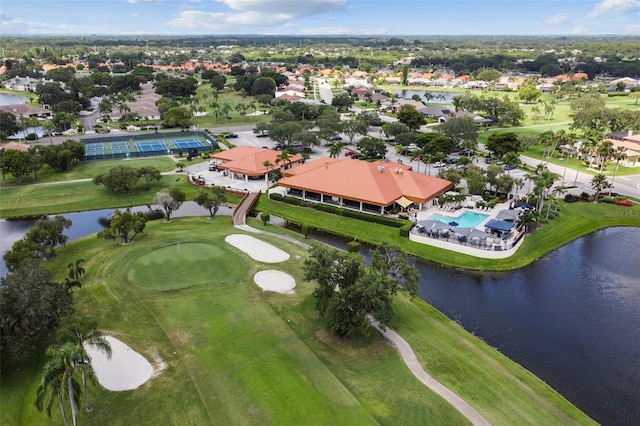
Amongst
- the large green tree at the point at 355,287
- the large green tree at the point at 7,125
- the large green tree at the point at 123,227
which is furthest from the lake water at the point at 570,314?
the large green tree at the point at 7,125

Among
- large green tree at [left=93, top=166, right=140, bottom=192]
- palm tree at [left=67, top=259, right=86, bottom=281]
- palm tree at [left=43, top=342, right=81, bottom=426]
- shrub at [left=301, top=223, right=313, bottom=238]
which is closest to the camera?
palm tree at [left=43, top=342, right=81, bottom=426]

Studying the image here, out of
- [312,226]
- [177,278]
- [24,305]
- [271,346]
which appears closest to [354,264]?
[271,346]

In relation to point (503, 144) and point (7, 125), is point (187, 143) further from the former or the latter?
point (503, 144)

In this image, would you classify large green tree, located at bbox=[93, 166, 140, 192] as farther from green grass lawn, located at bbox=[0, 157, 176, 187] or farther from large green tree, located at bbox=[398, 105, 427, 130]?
large green tree, located at bbox=[398, 105, 427, 130]

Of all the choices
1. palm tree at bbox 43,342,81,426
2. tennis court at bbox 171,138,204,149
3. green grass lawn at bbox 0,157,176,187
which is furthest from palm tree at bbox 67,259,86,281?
tennis court at bbox 171,138,204,149

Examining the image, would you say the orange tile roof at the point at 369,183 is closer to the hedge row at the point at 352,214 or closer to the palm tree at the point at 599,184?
the hedge row at the point at 352,214

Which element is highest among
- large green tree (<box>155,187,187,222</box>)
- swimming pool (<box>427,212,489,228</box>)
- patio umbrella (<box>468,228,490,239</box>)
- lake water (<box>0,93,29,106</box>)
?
lake water (<box>0,93,29,106</box>)

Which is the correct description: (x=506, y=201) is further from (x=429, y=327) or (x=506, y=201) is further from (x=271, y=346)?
(x=271, y=346)
